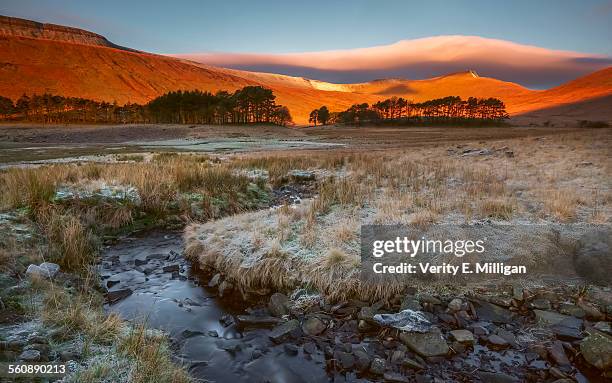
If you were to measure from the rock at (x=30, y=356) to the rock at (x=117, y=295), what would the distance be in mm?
2794

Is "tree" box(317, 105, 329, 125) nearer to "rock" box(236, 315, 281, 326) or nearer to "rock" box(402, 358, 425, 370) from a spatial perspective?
"rock" box(236, 315, 281, 326)

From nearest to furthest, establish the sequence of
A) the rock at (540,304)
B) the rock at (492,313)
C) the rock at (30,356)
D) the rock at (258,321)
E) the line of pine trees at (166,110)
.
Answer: the rock at (30,356), the rock at (492,313), the rock at (540,304), the rock at (258,321), the line of pine trees at (166,110)

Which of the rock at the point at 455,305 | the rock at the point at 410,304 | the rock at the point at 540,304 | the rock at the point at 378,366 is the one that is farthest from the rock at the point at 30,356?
the rock at the point at 540,304

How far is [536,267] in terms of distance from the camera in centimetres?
716

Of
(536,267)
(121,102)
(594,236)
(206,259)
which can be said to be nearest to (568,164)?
(594,236)

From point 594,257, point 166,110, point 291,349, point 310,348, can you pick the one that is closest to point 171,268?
point 291,349

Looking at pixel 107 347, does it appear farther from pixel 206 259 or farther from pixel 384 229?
pixel 384 229

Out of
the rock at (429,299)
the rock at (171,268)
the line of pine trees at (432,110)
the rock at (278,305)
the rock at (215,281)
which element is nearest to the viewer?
Answer: the rock at (429,299)

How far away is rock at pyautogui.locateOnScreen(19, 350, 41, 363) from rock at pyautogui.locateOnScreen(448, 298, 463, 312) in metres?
6.07

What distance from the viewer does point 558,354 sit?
16.3ft

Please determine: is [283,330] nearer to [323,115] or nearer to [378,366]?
[378,366]

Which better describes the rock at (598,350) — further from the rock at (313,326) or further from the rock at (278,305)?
the rock at (278,305)

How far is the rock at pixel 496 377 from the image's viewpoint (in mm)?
4582

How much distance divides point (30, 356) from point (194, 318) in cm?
263
